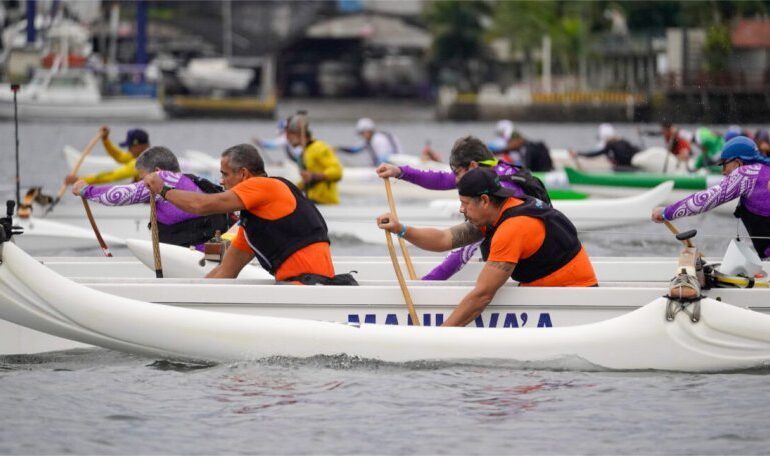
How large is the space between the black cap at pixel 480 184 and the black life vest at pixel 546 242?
0.50ft

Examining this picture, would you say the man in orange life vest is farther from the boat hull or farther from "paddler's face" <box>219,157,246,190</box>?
the boat hull

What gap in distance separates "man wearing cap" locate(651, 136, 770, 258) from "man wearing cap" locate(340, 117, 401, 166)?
13317mm

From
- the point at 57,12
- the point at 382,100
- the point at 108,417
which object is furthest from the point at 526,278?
the point at 382,100

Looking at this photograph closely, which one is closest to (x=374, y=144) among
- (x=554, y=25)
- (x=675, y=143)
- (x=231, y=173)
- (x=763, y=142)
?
(x=675, y=143)

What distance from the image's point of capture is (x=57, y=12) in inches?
2490

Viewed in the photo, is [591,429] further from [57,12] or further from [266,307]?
[57,12]

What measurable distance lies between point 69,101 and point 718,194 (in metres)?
54.7

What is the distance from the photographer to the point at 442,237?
10.0 meters

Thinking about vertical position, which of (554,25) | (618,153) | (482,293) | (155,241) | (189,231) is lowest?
(618,153)

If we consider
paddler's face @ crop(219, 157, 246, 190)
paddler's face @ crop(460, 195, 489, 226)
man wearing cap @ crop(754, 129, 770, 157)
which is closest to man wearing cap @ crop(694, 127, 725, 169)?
man wearing cap @ crop(754, 129, 770, 157)

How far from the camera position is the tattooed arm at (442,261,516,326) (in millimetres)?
9562

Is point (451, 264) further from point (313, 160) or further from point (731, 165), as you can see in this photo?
point (313, 160)

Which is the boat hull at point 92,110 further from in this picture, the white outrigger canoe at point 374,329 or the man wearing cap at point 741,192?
the man wearing cap at point 741,192

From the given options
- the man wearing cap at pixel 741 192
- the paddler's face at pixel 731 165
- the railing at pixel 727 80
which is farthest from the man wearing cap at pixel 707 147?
the railing at pixel 727 80
